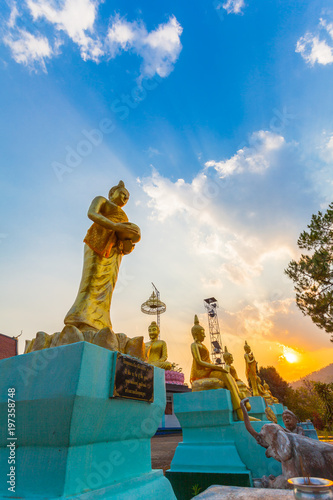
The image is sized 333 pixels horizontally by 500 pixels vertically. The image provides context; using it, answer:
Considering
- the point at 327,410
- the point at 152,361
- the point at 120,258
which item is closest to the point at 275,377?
the point at 327,410

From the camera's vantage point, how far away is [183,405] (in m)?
4.77

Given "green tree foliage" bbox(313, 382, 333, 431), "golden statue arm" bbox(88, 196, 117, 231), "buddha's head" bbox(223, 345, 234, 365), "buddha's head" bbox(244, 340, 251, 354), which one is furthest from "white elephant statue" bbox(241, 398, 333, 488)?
"green tree foliage" bbox(313, 382, 333, 431)

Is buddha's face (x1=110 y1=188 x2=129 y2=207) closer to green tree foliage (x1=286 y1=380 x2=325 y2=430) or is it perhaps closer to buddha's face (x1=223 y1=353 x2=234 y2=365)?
buddha's face (x1=223 y1=353 x2=234 y2=365)

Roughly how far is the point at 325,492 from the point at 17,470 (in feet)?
6.25

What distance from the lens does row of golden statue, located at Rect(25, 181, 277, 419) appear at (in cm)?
256

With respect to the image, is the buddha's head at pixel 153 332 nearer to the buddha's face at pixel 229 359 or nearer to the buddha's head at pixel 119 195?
the buddha's head at pixel 119 195

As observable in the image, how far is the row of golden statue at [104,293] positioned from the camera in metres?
2.56

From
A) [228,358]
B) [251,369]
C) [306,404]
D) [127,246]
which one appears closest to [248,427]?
[127,246]

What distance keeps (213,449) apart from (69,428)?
11.6ft

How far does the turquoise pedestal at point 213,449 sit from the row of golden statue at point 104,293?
0.25m

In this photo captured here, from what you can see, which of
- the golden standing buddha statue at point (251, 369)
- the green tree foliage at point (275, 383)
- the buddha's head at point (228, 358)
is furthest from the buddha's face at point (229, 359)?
the green tree foliage at point (275, 383)

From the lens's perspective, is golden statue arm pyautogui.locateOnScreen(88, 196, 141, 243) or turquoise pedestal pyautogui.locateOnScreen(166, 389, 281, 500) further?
turquoise pedestal pyautogui.locateOnScreen(166, 389, 281, 500)

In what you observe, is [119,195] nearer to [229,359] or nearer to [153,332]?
[153,332]

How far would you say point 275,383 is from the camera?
32.9 meters
